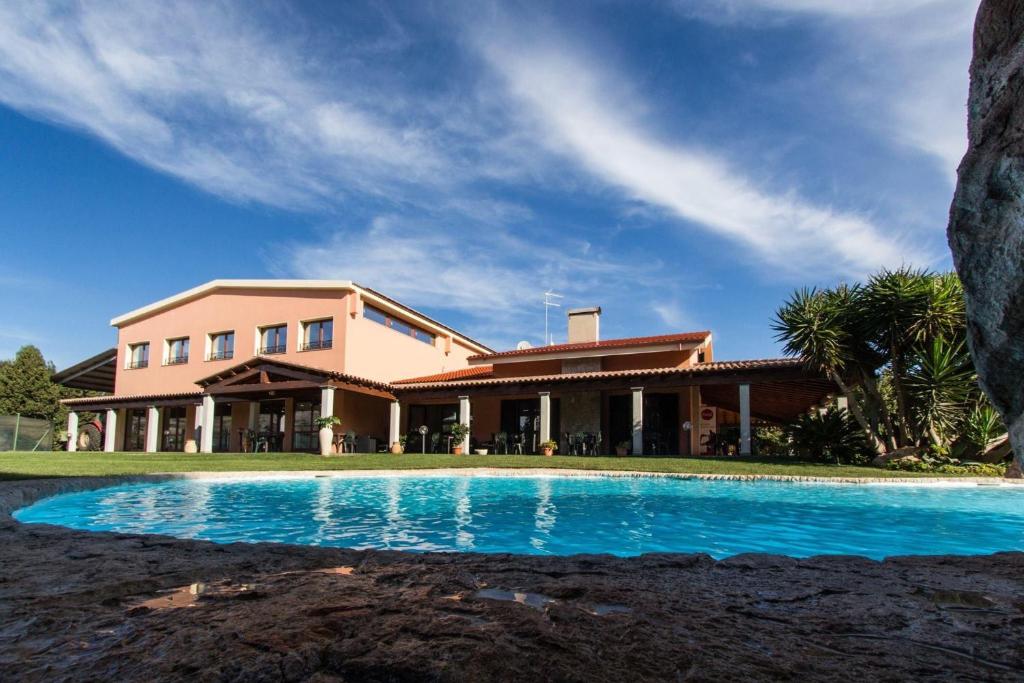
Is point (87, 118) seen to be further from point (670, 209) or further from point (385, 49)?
point (670, 209)

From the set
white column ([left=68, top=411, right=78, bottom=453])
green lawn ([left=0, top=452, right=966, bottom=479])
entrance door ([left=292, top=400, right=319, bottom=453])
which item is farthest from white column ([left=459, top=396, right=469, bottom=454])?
white column ([left=68, top=411, right=78, bottom=453])

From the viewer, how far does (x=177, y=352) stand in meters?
30.1

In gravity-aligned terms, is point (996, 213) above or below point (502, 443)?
above

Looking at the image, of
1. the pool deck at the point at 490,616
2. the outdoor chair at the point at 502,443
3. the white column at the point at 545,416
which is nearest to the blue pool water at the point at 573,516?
the pool deck at the point at 490,616

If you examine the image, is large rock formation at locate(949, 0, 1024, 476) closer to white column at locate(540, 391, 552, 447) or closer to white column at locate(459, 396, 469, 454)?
white column at locate(540, 391, 552, 447)

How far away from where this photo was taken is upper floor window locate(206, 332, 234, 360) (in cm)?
2830

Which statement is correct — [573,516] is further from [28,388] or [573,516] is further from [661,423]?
[28,388]

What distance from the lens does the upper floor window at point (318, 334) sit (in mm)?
25516

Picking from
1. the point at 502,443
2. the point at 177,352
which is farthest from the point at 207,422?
the point at 502,443

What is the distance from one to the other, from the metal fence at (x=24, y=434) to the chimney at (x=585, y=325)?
24797 mm

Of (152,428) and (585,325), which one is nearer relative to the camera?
(152,428)

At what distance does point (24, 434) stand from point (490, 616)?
31.7m

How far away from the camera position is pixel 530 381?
71.8 feet

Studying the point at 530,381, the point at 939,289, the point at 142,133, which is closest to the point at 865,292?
the point at 939,289
